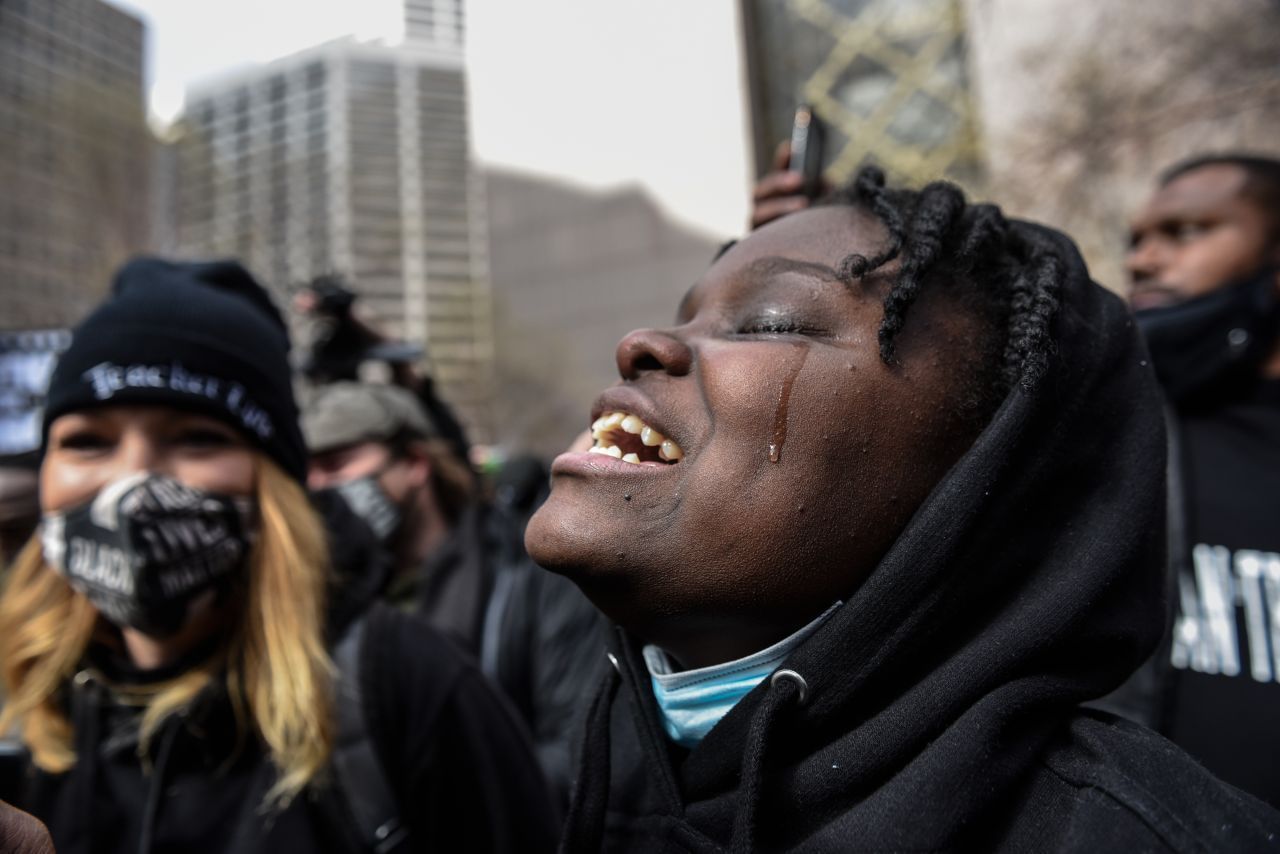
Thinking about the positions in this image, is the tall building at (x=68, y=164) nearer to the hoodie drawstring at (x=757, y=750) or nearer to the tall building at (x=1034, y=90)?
the tall building at (x=1034, y=90)

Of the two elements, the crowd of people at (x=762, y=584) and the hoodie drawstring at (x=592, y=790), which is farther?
the hoodie drawstring at (x=592, y=790)

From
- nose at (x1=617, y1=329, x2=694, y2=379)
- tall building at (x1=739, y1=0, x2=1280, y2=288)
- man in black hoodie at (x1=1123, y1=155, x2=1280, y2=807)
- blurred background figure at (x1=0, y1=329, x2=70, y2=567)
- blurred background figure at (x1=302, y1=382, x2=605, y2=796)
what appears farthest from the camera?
tall building at (x1=739, y1=0, x2=1280, y2=288)

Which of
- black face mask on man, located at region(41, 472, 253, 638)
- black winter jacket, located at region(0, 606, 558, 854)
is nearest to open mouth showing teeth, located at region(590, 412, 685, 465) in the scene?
black winter jacket, located at region(0, 606, 558, 854)

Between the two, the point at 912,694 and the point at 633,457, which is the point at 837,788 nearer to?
the point at 912,694

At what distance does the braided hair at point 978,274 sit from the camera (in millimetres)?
1324

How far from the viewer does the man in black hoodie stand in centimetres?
219

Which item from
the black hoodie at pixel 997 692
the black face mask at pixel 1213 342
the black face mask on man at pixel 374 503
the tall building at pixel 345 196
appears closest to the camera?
the black hoodie at pixel 997 692

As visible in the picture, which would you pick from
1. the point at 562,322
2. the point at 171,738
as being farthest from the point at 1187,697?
the point at 562,322

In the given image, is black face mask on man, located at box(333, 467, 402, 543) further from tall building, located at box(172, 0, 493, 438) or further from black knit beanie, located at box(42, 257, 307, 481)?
tall building, located at box(172, 0, 493, 438)

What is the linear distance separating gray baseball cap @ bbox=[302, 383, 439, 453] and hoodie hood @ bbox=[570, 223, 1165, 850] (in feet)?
Result: 9.60

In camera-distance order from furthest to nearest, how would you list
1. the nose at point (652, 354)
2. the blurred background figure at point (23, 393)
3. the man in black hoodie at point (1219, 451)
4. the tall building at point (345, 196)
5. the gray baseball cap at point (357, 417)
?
the tall building at point (345, 196) → the gray baseball cap at point (357, 417) → the blurred background figure at point (23, 393) → the man in black hoodie at point (1219, 451) → the nose at point (652, 354)

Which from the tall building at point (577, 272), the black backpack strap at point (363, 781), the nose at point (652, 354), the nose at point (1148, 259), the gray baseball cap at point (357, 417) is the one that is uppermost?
the tall building at point (577, 272)

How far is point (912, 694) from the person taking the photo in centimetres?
122

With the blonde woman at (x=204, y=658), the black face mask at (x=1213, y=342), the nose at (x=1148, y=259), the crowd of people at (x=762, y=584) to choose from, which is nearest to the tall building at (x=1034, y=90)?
the nose at (x=1148, y=259)
